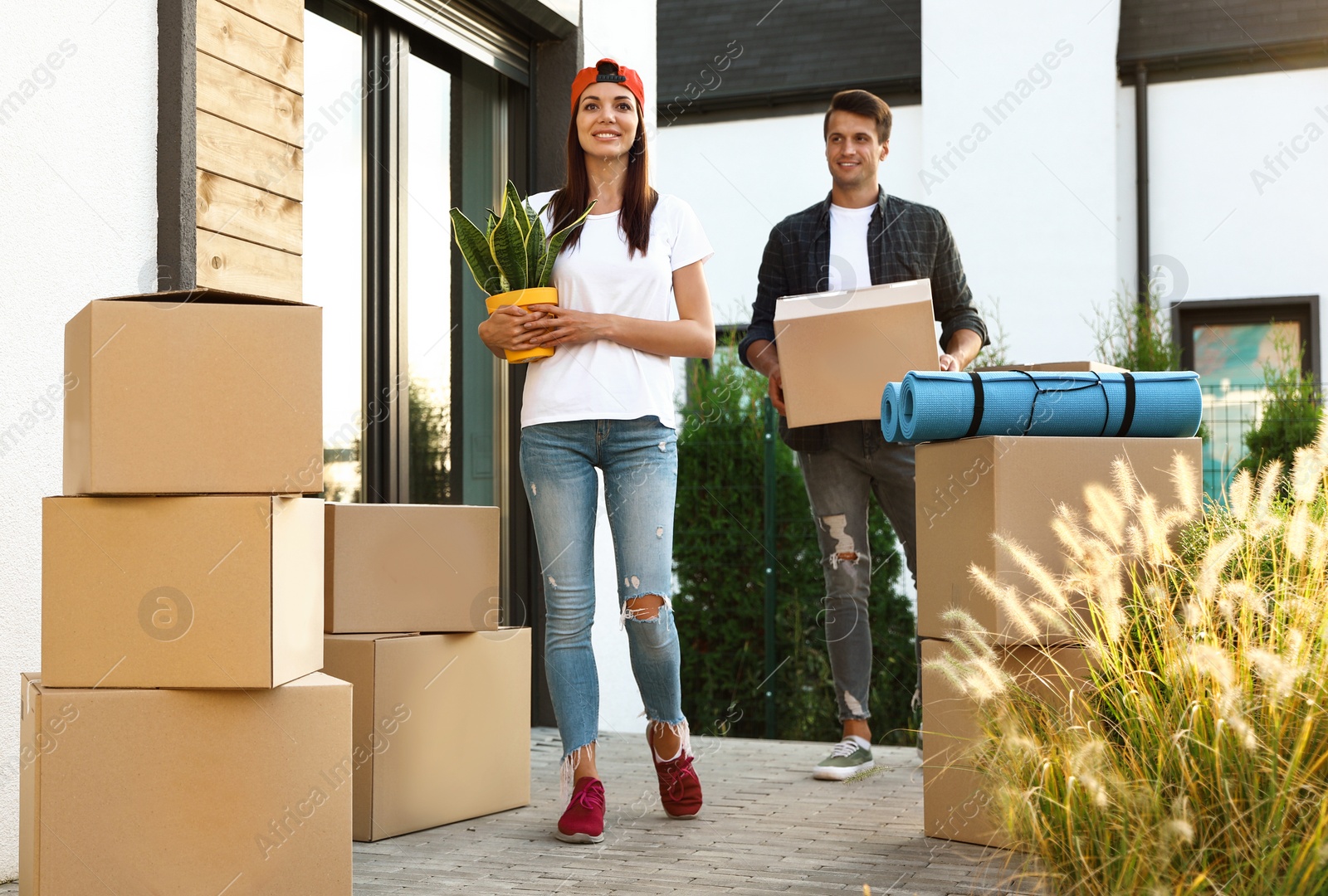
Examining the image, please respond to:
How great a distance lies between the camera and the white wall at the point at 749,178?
358 inches

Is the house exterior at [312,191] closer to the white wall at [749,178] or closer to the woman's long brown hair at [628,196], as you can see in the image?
the woman's long brown hair at [628,196]

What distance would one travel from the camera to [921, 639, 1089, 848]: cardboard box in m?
2.47

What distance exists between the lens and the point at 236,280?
2.95 m

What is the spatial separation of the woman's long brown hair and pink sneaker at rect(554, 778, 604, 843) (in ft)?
3.89

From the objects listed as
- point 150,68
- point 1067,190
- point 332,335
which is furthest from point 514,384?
point 1067,190

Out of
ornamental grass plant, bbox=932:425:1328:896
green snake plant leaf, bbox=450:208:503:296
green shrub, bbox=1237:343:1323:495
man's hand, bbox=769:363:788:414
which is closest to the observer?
ornamental grass plant, bbox=932:425:1328:896

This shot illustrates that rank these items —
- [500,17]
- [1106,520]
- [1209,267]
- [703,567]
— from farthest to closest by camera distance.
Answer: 1. [1209,267]
2. [703,567]
3. [500,17]
4. [1106,520]

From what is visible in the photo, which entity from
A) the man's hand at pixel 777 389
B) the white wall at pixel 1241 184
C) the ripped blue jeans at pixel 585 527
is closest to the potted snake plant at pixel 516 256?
the ripped blue jeans at pixel 585 527

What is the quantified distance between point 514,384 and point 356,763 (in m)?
2.01

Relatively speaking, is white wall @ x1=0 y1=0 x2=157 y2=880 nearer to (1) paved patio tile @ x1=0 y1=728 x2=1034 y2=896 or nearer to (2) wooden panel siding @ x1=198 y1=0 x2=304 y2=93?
(2) wooden panel siding @ x1=198 y1=0 x2=304 y2=93

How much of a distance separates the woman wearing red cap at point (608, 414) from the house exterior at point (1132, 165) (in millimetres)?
5625

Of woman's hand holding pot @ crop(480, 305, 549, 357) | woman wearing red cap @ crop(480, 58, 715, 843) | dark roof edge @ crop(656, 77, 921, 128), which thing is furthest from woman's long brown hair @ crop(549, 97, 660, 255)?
dark roof edge @ crop(656, 77, 921, 128)

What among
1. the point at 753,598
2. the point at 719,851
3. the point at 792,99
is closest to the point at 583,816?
the point at 719,851

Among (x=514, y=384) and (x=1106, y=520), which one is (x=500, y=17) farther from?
(x=1106, y=520)
